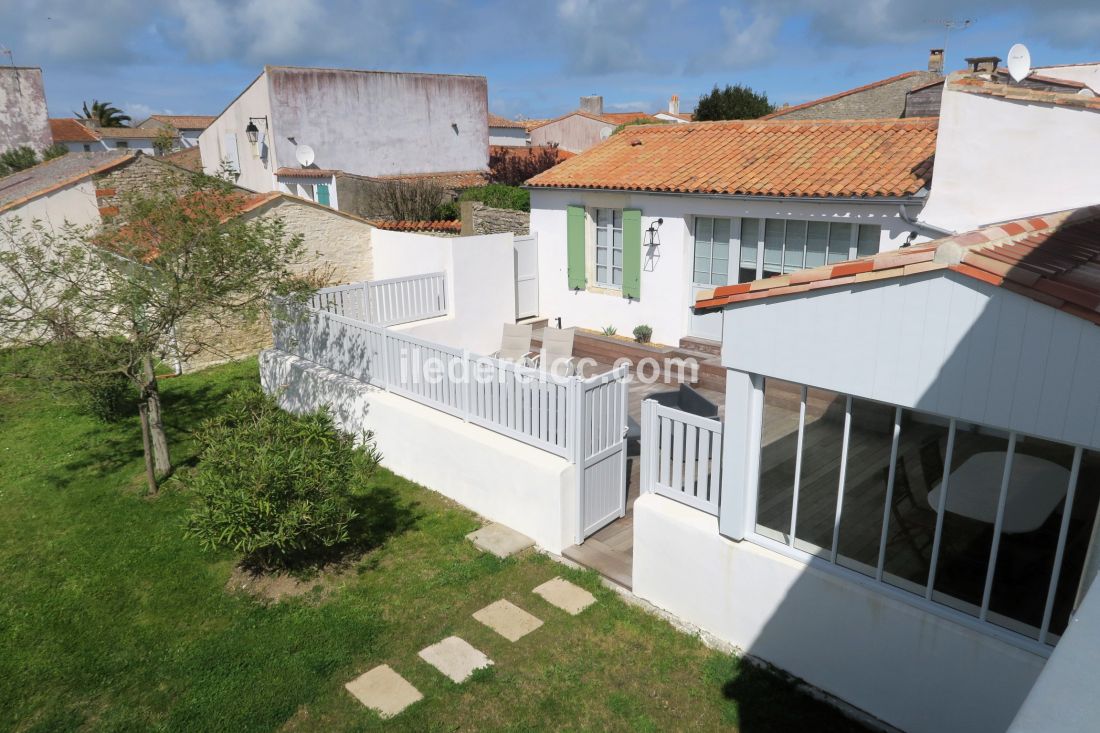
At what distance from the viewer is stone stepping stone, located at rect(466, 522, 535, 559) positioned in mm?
7707

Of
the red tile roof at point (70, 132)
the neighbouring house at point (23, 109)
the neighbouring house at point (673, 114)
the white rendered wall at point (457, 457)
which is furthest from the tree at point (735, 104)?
the red tile roof at point (70, 132)

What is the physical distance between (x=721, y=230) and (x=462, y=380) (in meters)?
6.54

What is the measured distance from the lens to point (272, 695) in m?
5.59

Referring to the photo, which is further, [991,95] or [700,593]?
[991,95]

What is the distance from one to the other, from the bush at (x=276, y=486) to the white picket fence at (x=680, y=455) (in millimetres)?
3002

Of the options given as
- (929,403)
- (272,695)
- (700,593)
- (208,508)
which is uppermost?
(929,403)

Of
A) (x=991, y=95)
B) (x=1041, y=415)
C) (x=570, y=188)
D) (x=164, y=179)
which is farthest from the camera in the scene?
(x=570, y=188)

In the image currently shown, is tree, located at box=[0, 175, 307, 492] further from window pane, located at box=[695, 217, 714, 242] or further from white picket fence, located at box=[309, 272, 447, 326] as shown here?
window pane, located at box=[695, 217, 714, 242]

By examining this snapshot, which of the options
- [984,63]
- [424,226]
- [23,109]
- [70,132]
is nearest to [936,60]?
[984,63]

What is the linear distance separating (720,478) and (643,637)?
152 centimetres

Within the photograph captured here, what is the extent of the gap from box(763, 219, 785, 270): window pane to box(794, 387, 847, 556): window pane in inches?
108

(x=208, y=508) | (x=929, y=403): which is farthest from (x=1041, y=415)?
(x=208, y=508)

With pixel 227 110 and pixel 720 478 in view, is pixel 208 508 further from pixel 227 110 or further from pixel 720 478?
pixel 227 110

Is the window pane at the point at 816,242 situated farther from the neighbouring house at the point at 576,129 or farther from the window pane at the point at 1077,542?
the neighbouring house at the point at 576,129
